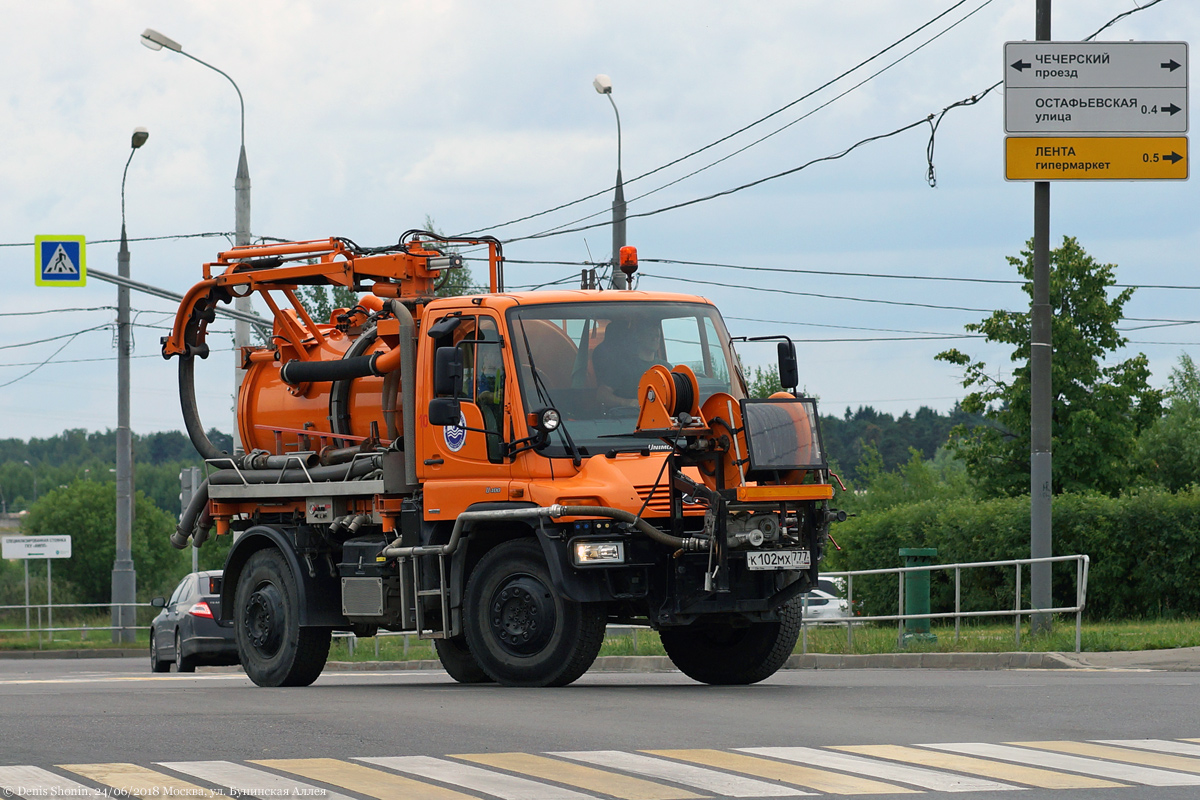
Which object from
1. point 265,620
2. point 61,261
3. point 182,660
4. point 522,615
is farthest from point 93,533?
point 522,615

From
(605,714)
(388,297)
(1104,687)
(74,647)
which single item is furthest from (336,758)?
(74,647)

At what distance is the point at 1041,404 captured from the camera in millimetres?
20484

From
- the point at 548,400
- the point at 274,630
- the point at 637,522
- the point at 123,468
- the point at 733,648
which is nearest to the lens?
the point at 637,522

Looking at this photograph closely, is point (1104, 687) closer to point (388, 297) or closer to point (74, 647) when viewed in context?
point (388, 297)

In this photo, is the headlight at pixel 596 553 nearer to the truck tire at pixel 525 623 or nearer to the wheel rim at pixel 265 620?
the truck tire at pixel 525 623

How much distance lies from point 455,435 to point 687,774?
6.32 meters

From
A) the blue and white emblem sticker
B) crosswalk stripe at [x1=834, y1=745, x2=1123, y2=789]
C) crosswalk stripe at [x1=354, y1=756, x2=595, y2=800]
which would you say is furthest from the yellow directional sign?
crosswalk stripe at [x1=354, y1=756, x2=595, y2=800]

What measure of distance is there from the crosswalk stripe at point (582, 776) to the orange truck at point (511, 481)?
13.6 ft

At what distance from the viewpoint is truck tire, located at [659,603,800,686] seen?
1433 cm

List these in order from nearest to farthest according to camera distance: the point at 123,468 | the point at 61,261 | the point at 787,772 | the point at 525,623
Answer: the point at 787,772
the point at 525,623
the point at 61,261
the point at 123,468

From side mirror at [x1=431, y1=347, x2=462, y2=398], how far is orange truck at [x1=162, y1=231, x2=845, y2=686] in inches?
0.7

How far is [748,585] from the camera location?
1342 centimetres

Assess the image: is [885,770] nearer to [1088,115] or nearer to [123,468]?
[1088,115]

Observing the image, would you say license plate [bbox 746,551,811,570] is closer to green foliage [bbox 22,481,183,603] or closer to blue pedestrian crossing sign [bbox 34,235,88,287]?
blue pedestrian crossing sign [bbox 34,235,88,287]
